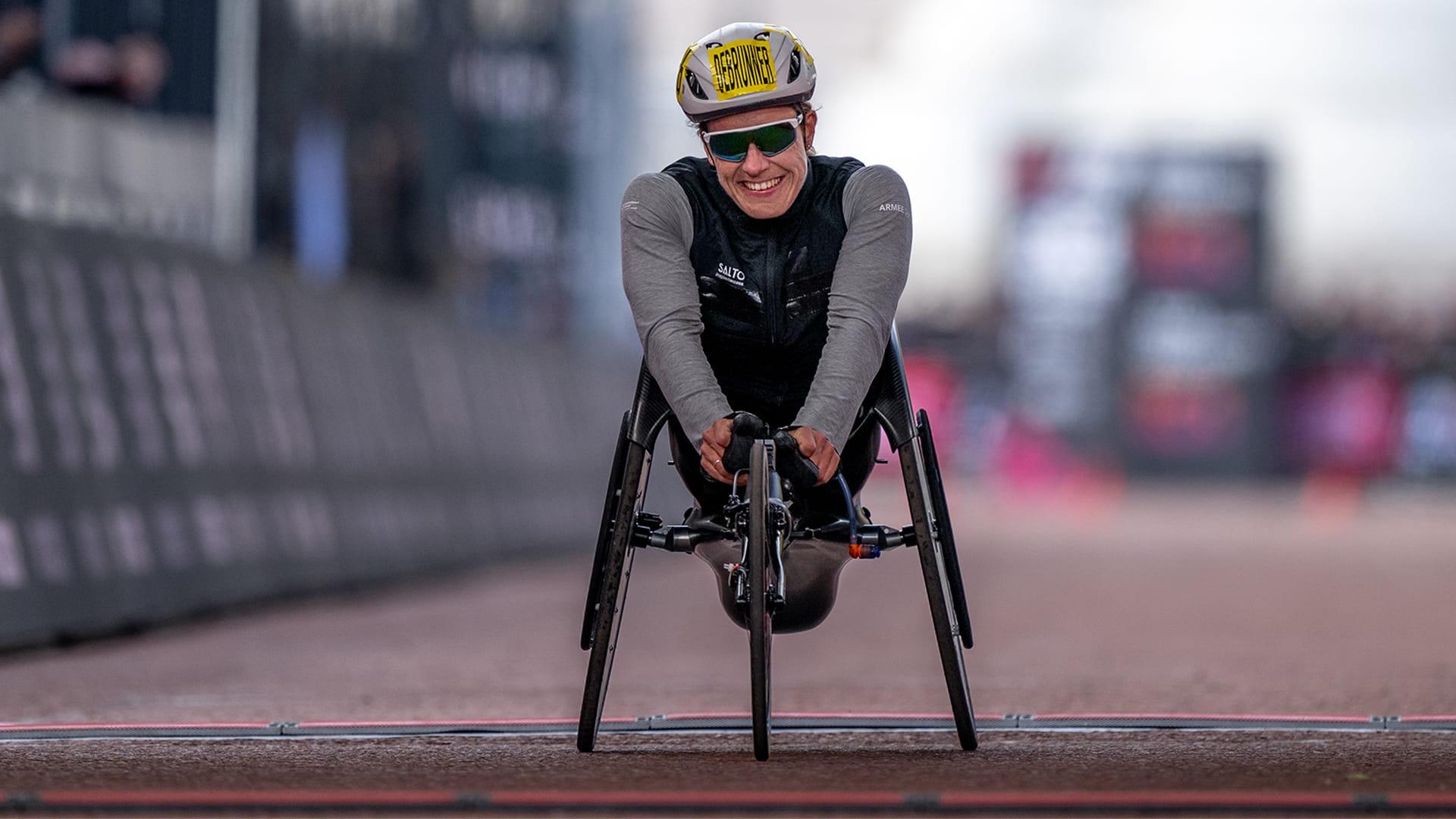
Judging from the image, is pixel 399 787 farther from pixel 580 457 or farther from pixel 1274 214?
pixel 1274 214

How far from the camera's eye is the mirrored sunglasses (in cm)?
634

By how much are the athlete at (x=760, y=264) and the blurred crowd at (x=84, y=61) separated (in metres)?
8.94

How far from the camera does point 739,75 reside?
6.27m

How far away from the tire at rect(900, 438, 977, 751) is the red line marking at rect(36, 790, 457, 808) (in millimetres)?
1513

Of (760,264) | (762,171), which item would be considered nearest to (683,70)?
(762,171)

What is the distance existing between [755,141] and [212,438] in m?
7.26

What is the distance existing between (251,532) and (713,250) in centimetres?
747

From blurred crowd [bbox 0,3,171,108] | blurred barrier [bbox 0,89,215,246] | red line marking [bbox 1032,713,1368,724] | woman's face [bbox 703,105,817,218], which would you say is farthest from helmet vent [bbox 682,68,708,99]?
blurred crowd [bbox 0,3,171,108]

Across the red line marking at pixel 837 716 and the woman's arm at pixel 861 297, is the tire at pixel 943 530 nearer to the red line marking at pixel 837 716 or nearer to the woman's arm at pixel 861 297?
the woman's arm at pixel 861 297

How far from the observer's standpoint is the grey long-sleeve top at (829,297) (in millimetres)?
6191

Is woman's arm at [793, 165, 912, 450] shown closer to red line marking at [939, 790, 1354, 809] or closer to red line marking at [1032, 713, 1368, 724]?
red line marking at [939, 790, 1354, 809]

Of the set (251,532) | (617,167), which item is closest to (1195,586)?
(251,532)

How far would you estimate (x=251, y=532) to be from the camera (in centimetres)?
1339

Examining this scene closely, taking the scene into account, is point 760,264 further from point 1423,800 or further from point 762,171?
point 1423,800
